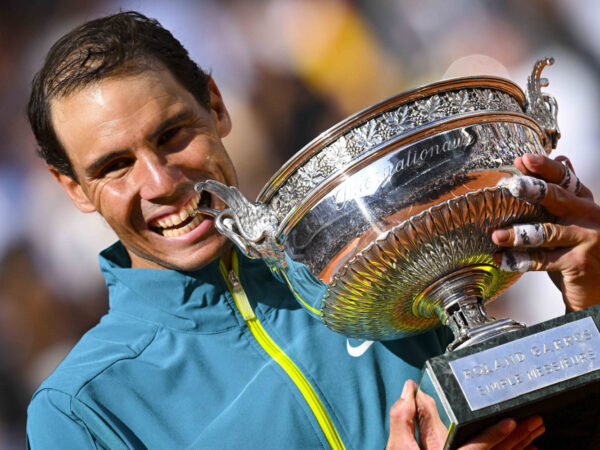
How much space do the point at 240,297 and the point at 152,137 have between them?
27cm

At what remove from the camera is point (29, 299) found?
2.06 m

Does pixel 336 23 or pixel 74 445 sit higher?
pixel 336 23

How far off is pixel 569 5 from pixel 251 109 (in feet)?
4.94

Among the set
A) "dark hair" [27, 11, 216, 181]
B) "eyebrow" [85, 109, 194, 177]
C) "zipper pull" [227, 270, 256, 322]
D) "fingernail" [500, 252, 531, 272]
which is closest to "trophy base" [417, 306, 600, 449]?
"fingernail" [500, 252, 531, 272]

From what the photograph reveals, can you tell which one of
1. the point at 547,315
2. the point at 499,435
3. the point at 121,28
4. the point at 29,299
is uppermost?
the point at 29,299

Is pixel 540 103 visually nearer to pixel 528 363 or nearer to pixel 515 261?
pixel 515 261

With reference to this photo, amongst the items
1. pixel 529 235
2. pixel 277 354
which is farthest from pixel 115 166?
pixel 529 235

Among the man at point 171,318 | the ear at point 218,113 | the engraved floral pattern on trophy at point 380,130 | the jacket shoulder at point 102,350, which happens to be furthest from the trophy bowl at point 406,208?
the ear at point 218,113

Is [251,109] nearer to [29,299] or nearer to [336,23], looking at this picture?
[336,23]

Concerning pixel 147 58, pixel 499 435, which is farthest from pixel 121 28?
pixel 499 435

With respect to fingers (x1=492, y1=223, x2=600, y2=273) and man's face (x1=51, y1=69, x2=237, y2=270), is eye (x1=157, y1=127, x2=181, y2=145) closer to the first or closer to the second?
man's face (x1=51, y1=69, x2=237, y2=270)

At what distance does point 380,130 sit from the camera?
24.0 inches

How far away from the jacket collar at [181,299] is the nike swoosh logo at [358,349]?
0.57 feet

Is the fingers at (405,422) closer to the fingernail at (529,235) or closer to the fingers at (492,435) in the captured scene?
the fingers at (492,435)
